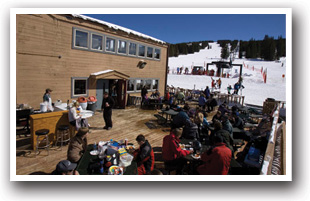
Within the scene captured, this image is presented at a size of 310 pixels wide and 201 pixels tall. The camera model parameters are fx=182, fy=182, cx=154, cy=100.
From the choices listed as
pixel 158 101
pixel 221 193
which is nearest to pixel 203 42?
pixel 158 101

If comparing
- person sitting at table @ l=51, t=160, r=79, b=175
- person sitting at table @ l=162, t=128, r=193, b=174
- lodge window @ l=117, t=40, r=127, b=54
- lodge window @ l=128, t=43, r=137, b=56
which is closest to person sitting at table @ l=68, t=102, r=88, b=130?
person sitting at table @ l=51, t=160, r=79, b=175

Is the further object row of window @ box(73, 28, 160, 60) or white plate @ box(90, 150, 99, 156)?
row of window @ box(73, 28, 160, 60)

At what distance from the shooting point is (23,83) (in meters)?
8.52

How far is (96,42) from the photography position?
37.1ft

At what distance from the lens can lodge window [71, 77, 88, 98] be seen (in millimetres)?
10449

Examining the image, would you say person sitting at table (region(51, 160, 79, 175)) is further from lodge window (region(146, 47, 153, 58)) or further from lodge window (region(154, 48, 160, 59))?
lodge window (region(154, 48, 160, 59))

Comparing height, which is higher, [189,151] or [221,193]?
[189,151]

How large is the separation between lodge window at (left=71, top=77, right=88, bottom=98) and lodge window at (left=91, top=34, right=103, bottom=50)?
80.8 inches

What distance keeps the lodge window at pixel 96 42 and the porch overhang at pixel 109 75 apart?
1528mm

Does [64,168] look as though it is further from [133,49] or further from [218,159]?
[133,49]

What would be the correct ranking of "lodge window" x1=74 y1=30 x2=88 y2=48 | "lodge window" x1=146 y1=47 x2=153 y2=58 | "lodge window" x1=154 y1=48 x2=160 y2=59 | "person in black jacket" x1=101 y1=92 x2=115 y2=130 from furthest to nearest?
1. "lodge window" x1=154 y1=48 x2=160 y2=59
2. "lodge window" x1=146 y1=47 x2=153 y2=58
3. "lodge window" x1=74 y1=30 x2=88 y2=48
4. "person in black jacket" x1=101 y1=92 x2=115 y2=130
